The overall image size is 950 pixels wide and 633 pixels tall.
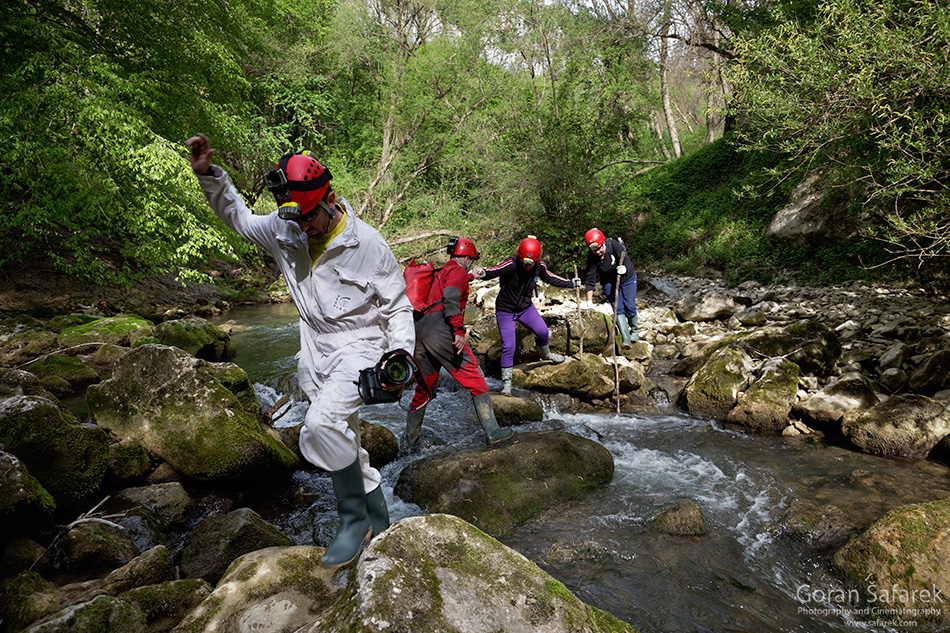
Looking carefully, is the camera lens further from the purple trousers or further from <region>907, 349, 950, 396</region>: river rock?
<region>907, 349, 950, 396</region>: river rock

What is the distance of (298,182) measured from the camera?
107 inches

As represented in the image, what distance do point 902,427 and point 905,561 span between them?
9.13ft

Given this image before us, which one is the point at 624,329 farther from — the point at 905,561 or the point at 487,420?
the point at 905,561

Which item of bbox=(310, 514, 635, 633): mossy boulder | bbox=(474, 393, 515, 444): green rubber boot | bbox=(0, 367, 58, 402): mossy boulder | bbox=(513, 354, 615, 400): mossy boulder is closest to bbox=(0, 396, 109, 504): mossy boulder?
bbox=(0, 367, 58, 402): mossy boulder

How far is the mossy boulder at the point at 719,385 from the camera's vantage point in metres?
6.87

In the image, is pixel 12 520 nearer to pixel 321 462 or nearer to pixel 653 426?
pixel 321 462

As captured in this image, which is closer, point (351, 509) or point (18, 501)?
point (351, 509)

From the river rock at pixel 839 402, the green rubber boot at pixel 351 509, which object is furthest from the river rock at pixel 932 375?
the green rubber boot at pixel 351 509

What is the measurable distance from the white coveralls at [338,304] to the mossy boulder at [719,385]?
5.52 m

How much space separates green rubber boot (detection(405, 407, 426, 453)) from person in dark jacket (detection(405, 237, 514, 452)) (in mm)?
554

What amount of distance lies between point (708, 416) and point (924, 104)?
192 inches

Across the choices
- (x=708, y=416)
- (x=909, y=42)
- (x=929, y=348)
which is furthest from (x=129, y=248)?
(x=929, y=348)

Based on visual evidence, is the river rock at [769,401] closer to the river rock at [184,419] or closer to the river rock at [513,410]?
the river rock at [513,410]

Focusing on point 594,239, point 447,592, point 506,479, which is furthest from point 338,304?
point 594,239
